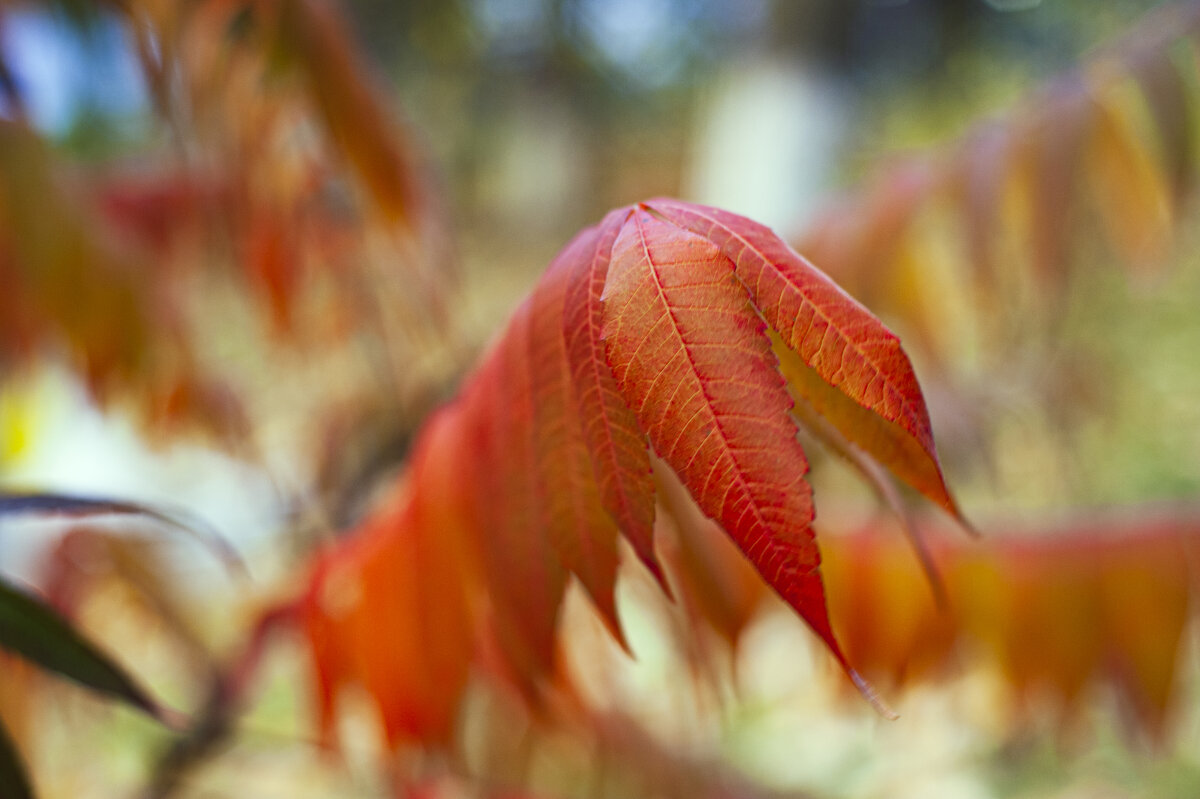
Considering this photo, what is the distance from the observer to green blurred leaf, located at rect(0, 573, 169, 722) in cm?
29

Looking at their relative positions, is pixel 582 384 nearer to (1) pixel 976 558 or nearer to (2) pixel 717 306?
(2) pixel 717 306

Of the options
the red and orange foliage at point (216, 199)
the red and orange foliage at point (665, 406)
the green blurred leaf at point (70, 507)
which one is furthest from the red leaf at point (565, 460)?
the red and orange foliage at point (216, 199)

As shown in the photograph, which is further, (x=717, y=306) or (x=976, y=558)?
(x=976, y=558)

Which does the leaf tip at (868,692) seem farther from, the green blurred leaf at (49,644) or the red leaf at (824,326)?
the green blurred leaf at (49,644)

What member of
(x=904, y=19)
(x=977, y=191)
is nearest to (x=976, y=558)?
(x=977, y=191)

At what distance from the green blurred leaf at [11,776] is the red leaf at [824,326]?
0.95 feet

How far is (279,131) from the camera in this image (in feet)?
2.37

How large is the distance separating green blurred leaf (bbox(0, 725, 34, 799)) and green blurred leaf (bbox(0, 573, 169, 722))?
0.10ft

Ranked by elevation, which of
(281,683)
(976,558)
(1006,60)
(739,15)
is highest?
(1006,60)

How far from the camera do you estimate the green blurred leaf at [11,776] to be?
0.92 ft

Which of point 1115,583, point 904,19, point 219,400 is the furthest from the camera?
point 904,19

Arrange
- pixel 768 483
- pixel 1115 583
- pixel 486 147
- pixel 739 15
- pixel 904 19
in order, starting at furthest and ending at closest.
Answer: pixel 486 147
pixel 904 19
pixel 739 15
pixel 1115 583
pixel 768 483

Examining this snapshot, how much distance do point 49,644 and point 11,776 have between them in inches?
1.8

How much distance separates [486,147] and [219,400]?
5.29 metres
